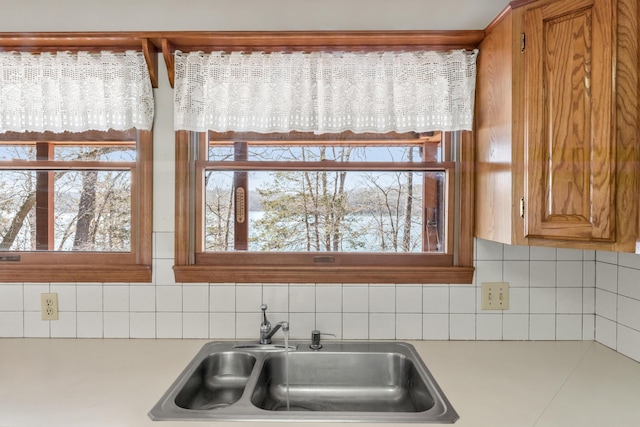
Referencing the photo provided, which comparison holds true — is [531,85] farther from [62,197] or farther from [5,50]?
[5,50]

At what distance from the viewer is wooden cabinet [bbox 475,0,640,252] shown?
106cm

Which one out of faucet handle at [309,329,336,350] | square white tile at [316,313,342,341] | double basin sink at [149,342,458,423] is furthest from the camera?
square white tile at [316,313,342,341]

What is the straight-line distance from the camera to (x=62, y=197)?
164cm

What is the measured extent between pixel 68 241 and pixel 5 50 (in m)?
0.83

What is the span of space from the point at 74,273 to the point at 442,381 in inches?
59.6

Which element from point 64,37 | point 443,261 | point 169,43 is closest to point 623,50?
point 443,261

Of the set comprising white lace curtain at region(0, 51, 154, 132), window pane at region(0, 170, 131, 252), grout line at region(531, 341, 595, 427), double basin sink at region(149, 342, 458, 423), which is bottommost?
double basin sink at region(149, 342, 458, 423)

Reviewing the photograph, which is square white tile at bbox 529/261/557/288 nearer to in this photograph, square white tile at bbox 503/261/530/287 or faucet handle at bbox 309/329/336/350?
square white tile at bbox 503/261/530/287

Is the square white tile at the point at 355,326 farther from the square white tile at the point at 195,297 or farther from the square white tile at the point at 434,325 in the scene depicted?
the square white tile at the point at 195,297

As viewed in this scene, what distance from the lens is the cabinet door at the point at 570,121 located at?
1079 mm

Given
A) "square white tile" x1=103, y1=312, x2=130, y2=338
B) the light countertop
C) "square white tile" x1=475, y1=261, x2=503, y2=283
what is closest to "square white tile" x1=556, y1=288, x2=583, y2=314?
the light countertop

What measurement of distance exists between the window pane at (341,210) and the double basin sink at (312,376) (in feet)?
1.38

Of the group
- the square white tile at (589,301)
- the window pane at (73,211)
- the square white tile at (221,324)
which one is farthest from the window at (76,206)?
the square white tile at (589,301)

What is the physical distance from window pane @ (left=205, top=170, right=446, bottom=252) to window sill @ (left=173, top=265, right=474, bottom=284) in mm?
103
